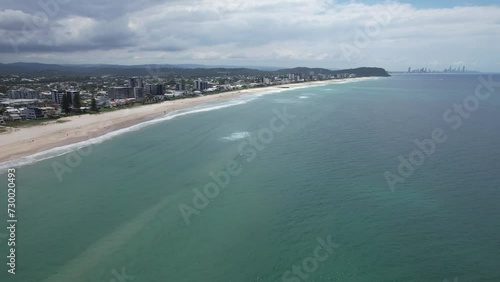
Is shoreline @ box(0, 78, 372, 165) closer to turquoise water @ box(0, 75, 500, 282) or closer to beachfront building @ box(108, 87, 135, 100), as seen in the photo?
turquoise water @ box(0, 75, 500, 282)

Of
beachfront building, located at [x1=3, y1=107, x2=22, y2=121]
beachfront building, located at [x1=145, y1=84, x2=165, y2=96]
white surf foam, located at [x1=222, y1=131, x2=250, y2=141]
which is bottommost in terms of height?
beachfront building, located at [x1=3, y1=107, x2=22, y2=121]

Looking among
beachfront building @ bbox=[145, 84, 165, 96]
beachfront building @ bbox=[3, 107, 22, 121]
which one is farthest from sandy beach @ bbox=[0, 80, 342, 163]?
beachfront building @ bbox=[145, 84, 165, 96]

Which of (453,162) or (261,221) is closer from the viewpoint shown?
(261,221)

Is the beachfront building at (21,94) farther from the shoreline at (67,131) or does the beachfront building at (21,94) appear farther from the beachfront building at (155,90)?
the shoreline at (67,131)

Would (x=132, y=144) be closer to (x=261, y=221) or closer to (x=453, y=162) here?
(x=261, y=221)

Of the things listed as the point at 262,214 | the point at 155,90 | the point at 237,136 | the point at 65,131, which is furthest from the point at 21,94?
the point at 262,214

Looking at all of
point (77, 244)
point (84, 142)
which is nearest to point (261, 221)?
point (77, 244)

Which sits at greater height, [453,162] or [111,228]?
[453,162]

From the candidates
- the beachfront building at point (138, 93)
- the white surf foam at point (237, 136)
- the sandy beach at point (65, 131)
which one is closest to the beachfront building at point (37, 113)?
the sandy beach at point (65, 131)
